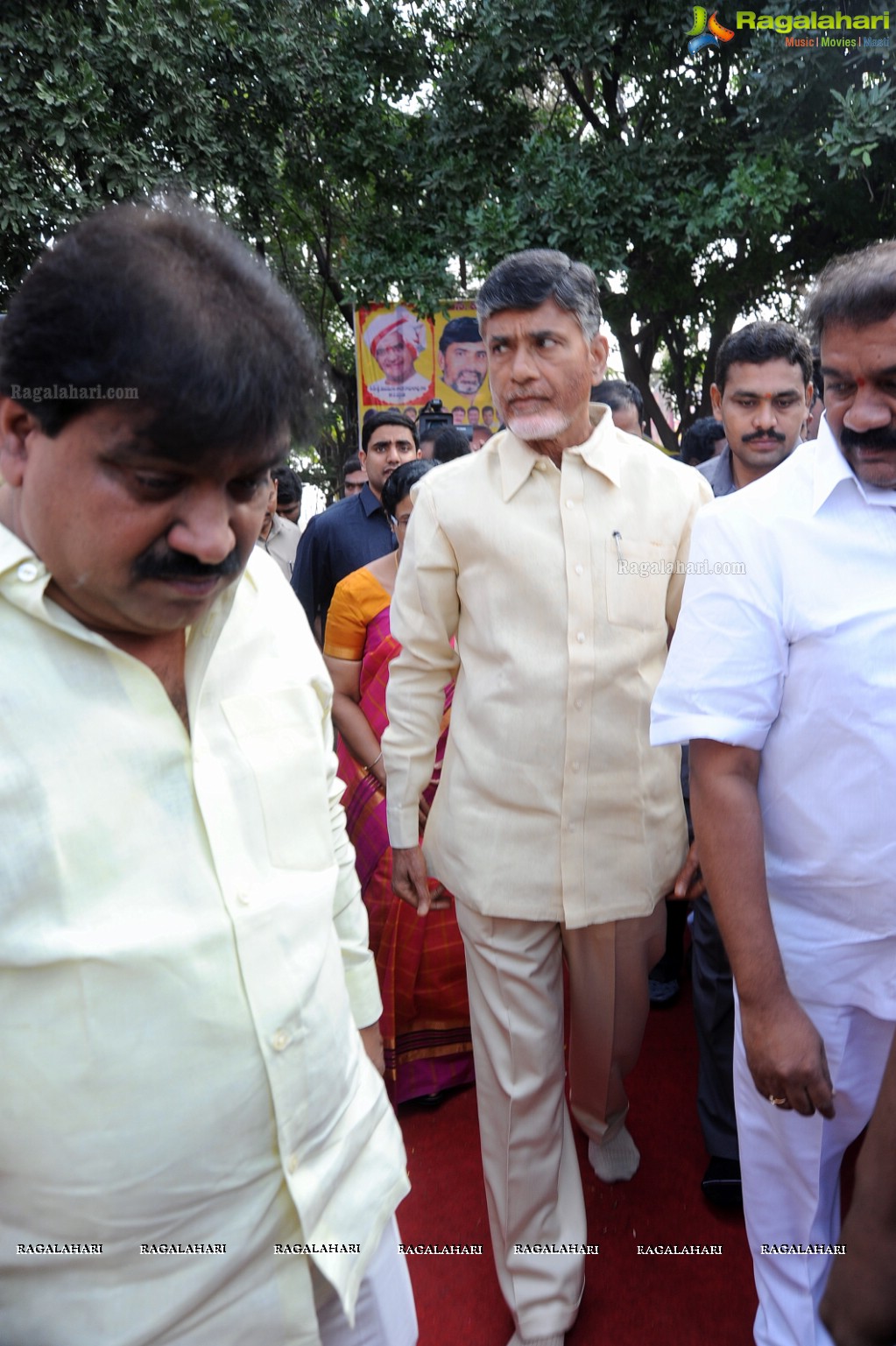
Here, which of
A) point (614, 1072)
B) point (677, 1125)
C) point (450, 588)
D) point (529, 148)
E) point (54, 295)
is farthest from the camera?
point (529, 148)

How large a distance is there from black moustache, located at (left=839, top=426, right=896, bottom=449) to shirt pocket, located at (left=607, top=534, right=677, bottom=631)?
25.1 inches

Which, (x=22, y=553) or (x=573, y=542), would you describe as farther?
(x=573, y=542)

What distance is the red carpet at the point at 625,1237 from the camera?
213 cm

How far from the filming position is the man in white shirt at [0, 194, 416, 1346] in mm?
937

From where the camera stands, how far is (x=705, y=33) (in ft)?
30.2

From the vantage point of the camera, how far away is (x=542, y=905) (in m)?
2.09

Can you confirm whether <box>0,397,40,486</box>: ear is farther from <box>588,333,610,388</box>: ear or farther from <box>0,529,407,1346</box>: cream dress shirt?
<box>588,333,610,388</box>: ear

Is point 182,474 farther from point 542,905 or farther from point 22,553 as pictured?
point 542,905

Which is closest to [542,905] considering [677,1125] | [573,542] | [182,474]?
[573,542]

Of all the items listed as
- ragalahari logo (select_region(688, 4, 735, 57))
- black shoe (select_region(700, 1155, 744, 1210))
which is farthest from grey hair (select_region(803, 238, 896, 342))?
ragalahari logo (select_region(688, 4, 735, 57))

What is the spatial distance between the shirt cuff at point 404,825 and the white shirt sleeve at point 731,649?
0.86 meters

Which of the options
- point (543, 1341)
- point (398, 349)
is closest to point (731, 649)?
point (543, 1341)

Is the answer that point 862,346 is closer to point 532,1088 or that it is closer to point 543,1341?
point 532,1088

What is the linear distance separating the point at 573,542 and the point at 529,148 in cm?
864
